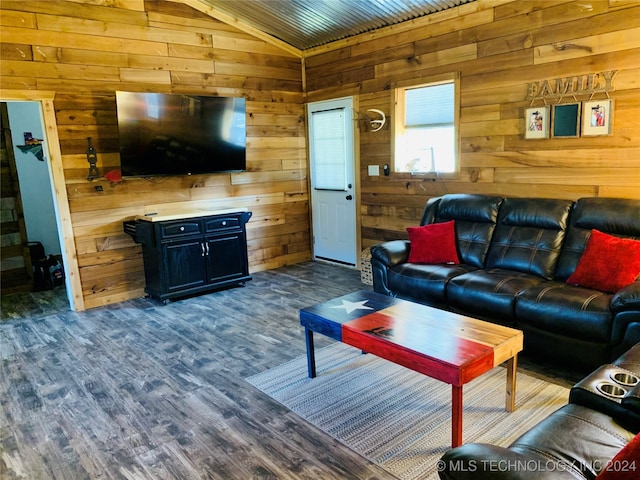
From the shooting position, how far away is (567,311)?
9.20 ft

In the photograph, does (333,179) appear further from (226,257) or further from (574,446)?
(574,446)

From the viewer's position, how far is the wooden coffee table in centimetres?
216

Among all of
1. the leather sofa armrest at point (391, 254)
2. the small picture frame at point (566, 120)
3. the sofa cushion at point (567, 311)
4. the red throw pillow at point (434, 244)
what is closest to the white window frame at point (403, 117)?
the red throw pillow at point (434, 244)

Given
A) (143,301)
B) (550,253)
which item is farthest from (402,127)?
(143,301)

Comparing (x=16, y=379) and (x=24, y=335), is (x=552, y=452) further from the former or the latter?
(x=24, y=335)

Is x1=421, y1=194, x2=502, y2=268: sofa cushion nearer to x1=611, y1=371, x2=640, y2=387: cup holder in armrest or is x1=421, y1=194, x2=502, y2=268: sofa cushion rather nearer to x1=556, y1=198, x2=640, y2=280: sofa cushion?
x1=556, y1=198, x2=640, y2=280: sofa cushion

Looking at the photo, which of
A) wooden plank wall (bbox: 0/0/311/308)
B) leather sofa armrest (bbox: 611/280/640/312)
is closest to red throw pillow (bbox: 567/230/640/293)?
leather sofa armrest (bbox: 611/280/640/312)

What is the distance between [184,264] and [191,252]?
0.46 ft

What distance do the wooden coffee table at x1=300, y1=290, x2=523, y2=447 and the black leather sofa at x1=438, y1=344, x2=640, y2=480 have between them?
48cm

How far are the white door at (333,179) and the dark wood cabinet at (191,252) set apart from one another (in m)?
1.29

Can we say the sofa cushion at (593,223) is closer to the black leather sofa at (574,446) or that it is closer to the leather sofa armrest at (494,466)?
the black leather sofa at (574,446)

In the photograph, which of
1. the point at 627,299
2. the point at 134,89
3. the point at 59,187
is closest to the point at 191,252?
the point at 59,187

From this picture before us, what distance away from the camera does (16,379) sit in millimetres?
3178

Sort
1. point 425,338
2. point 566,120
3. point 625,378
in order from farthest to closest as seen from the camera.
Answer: point 566,120
point 425,338
point 625,378
